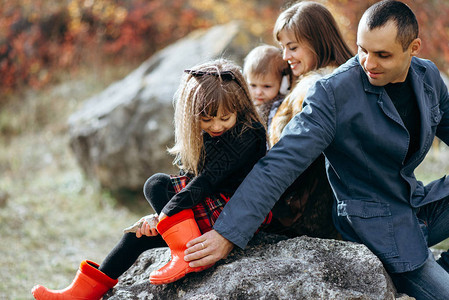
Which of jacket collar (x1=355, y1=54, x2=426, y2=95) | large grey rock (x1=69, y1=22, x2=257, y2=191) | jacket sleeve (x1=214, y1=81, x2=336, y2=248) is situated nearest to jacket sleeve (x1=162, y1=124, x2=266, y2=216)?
jacket sleeve (x1=214, y1=81, x2=336, y2=248)

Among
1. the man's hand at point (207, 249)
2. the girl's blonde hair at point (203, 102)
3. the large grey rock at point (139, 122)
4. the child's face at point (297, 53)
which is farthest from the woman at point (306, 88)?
the large grey rock at point (139, 122)

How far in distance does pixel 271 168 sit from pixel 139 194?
3747 millimetres

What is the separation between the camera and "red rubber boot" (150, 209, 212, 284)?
6.23 ft

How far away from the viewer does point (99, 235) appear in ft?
15.8

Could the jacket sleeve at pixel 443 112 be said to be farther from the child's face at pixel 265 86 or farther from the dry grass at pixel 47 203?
the dry grass at pixel 47 203

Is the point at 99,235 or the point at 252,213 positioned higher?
the point at 252,213

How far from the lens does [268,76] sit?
112 inches

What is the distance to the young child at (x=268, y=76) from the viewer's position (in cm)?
285

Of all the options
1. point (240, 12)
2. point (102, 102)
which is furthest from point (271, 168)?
point (240, 12)

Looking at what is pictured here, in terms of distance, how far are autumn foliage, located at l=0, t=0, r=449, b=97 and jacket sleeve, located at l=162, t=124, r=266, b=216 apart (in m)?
7.48

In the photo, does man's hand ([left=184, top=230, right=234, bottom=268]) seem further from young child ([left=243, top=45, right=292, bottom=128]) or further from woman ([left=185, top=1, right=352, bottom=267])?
young child ([left=243, top=45, right=292, bottom=128])

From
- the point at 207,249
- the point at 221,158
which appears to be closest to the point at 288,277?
the point at 207,249

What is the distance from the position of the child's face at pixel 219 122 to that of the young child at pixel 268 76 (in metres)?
0.70

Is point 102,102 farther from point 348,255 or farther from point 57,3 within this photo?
point 57,3
